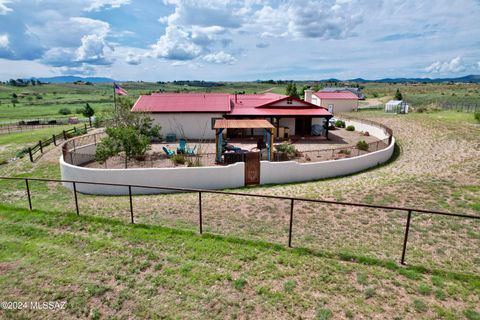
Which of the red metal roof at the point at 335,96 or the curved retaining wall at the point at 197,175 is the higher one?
the red metal roof at the point at 335,96

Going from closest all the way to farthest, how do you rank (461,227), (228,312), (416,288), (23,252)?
(228,312), (416,288), (23,252), (461,227)

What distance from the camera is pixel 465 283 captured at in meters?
6.22

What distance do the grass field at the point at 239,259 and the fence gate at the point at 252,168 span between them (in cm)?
311

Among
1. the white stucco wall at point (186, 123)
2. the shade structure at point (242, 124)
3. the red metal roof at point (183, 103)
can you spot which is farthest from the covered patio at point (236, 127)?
the red metal roof at point (183, 103)

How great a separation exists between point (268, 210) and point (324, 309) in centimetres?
532

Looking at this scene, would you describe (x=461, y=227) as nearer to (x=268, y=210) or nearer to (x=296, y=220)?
(x=296, y=220)

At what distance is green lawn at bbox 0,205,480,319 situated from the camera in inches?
215

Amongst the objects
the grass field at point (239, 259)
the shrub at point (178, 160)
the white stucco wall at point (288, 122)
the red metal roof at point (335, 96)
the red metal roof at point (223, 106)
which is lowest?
the grass field at point (239, 259)

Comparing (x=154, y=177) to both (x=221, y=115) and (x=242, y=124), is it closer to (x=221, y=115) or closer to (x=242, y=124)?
(x=242, y=124)

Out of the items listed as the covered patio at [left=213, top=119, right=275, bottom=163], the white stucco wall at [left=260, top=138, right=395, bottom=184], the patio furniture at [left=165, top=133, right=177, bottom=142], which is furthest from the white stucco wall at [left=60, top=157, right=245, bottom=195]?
the patio furniture at [left=165, top=133, right=177, bottom=142]

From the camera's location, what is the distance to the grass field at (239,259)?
556 centimetres

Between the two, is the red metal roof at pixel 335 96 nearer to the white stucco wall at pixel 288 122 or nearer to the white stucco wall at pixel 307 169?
the white stucco wall at pixel 288 122

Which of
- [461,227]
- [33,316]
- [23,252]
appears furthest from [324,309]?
[23,252]

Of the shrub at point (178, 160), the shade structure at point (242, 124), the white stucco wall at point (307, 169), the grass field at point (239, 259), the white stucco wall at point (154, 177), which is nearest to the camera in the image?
the grass field at point (239, 259)
